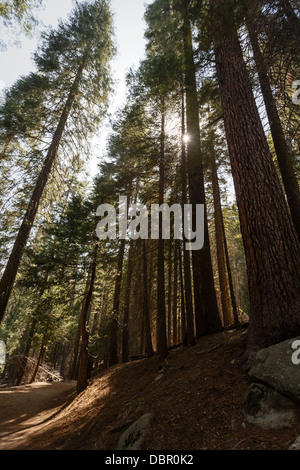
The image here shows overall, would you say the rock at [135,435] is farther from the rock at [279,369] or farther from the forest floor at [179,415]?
the rock at [279,369]

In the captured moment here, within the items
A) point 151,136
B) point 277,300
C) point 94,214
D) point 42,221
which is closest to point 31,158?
point 42,221

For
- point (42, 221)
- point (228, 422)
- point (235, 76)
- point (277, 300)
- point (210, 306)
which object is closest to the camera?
point (228, 422)

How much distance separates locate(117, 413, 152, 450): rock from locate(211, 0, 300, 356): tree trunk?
7.16 ft

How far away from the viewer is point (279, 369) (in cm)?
286

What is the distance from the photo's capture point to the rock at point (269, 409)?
98.0 inches

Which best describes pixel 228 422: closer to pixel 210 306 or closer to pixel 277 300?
pixel 277 300

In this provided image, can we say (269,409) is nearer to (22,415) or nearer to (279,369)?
(279,369)

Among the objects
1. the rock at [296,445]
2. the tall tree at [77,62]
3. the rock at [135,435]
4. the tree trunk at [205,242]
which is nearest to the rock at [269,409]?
the rock at [296,445]

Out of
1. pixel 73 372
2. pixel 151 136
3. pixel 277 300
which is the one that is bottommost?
pixel 73 372

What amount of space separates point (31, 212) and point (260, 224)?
8.82 m

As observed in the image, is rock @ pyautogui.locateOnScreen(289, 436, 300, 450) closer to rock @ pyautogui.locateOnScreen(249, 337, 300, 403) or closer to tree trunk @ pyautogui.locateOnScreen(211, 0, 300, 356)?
rock @ pyautogui.locateOnScreen(249, 337, 300, 403)

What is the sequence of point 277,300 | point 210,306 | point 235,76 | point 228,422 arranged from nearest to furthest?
point 228,422 < point 277,300 < point 235,76 < point 210,306
